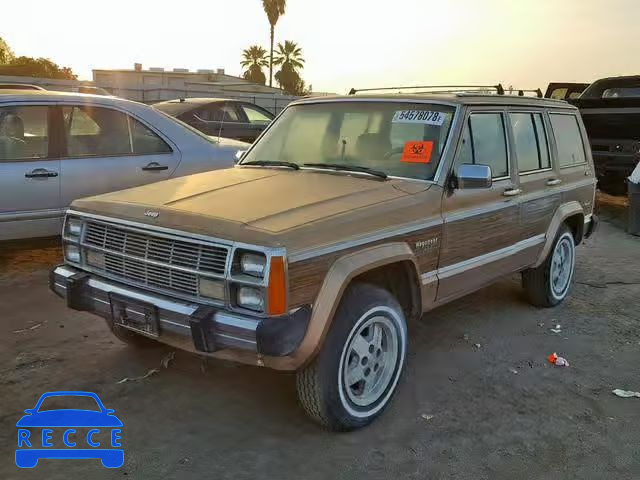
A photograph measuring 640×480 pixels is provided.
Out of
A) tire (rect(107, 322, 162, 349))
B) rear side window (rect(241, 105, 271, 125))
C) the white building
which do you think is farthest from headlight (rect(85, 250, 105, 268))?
the white building

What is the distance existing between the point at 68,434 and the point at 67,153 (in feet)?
10.3

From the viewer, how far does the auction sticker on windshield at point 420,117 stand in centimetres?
408

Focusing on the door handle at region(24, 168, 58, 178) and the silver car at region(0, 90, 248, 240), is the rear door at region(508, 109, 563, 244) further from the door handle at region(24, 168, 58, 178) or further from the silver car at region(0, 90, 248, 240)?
the door handle at region(24, 168, 58, 178)

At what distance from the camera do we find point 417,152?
3.98 meters

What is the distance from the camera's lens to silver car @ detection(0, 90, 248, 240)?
17.7 ft

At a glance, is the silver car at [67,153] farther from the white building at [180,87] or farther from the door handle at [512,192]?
the white building at [180,87]

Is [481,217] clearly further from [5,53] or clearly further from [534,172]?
[5,53]

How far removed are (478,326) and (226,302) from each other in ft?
9.09

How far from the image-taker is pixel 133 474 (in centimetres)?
290

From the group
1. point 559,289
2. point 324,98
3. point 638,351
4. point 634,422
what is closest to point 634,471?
point 634,422

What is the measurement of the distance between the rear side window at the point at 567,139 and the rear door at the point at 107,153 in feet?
11.9

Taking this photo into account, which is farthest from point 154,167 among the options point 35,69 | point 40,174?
point 35,69

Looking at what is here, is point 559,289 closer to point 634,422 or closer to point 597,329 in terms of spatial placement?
point 597,329

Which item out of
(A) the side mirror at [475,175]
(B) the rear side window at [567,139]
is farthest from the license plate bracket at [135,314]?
(B) the rear side window at [567,139]
